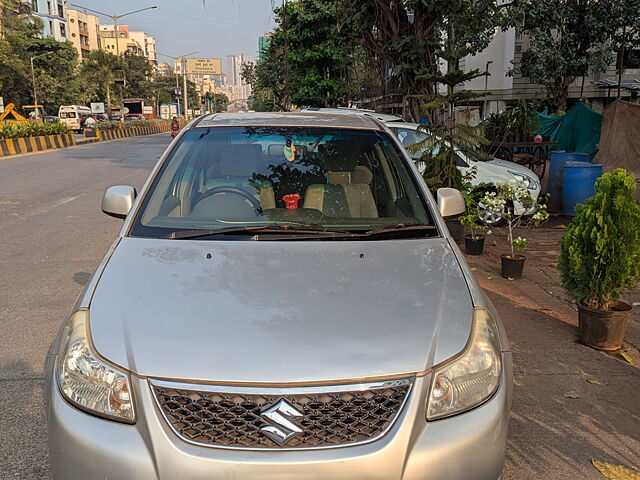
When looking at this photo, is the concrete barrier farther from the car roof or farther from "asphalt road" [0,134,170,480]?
the car roof

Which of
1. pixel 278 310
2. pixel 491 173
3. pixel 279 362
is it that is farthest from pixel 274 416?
pixel 491 173

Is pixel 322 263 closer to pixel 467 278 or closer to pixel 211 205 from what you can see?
pixel 467 278

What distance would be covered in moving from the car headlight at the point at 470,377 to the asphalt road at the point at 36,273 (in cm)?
194

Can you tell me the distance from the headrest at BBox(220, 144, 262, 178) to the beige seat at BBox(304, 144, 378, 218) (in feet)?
1.31

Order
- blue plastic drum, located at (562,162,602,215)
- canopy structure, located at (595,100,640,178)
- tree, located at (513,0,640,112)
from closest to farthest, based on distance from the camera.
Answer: blue plastic drum, located at (562,162,602,215) < canopy structure, located at (595,100,640,178) < tree, located at (513,0,640,112)

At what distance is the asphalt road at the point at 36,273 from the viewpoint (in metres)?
3.14

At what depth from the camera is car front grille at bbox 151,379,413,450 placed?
1852mm

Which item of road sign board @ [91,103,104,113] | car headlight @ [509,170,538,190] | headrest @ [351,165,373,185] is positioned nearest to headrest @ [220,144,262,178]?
headrest @ [351,165,373,185]

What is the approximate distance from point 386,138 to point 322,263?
137 cm

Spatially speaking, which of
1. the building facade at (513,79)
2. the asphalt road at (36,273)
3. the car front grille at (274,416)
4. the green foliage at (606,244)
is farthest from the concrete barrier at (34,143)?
the car front grille at (274,416)

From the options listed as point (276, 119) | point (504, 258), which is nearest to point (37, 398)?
point (276, 119)

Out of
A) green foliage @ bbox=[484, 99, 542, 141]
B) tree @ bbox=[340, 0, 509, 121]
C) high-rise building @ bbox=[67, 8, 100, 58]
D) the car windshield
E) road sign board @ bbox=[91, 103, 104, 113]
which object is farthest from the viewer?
high-rise building @ bbox=[67, 8, 100, 58]

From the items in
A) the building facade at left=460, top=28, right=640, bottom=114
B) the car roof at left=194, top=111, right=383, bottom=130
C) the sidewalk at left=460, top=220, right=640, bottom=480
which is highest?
the building facade at left=460, top=28, right=640, bottom=114

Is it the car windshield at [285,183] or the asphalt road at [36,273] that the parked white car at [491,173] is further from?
the car windshield at [285,183]
